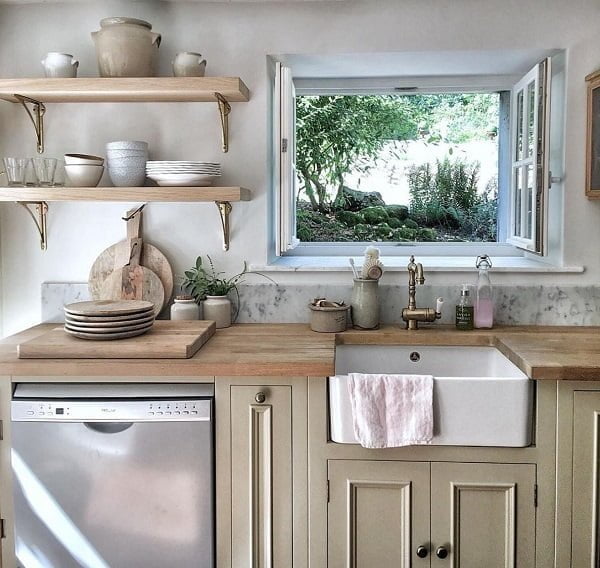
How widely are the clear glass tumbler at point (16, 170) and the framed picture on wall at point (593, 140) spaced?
2054 millimetres

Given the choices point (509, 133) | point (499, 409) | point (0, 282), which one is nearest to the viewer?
point (499, 409)

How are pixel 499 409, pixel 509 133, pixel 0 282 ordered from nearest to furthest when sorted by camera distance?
pixel 499 409
pixel 0 282
pixel 509 133

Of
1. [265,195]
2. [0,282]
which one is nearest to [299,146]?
[265,195]

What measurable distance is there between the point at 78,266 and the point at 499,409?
1707mm

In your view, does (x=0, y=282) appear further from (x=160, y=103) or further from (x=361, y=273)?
(x=361, y=273)

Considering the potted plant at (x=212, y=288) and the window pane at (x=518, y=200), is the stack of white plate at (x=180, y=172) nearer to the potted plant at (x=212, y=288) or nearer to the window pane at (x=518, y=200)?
the potted plant at (x=212, y=288)

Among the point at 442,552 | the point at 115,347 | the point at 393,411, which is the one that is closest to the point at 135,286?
the point at 115,347

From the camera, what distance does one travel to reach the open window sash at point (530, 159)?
256 cm

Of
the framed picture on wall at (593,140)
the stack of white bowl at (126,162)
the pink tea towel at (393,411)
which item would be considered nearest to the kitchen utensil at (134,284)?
the stack of white bowl at (126,162)

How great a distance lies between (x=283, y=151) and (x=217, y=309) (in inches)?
25.4

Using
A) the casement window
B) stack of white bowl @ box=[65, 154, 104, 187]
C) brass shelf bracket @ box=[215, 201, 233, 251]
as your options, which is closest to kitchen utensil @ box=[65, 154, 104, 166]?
stack of white bowl @ box=[65, 154, 104, 187]

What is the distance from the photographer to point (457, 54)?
2730 millimetres

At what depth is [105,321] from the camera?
2262mm

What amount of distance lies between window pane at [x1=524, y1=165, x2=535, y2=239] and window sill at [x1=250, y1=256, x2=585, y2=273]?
0.49 ft
